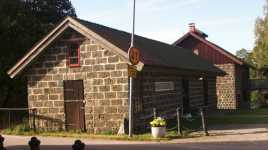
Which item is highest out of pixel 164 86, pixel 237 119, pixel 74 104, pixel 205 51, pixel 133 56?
pixel 205 51

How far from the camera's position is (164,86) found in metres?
24.8

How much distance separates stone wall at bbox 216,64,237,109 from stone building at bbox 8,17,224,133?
18.7 meters

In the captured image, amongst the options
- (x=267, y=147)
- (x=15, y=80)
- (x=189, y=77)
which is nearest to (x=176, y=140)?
(x=267, y=147)

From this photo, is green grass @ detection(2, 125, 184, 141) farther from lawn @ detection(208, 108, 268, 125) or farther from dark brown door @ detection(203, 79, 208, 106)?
dark brown door @ detection(203, 79, 208, 106)

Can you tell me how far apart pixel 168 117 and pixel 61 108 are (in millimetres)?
5466

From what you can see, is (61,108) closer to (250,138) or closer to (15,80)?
(250,138)

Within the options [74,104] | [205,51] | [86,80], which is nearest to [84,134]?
[74,104]

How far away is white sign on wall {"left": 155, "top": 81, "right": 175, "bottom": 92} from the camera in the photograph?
2388 centimetres

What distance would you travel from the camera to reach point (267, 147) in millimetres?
15406

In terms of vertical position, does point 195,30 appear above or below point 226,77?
above

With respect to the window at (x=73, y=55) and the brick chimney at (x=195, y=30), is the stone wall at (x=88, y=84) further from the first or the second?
the brick chimney at (x=195, y=30)

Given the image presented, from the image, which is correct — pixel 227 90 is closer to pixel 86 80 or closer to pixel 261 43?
pixel 261 43

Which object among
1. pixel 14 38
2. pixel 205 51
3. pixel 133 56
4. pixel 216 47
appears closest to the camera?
pixel 133 56

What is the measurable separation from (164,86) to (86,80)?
4400 millimetres
